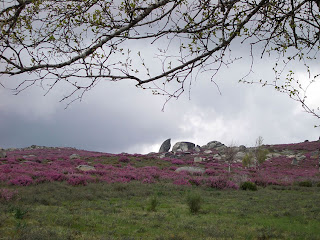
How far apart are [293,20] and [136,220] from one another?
819cm

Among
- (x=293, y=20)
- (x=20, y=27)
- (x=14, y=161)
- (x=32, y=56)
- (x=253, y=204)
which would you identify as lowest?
(x=253, y=204)

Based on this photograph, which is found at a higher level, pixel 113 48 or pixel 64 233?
pixel 113 48

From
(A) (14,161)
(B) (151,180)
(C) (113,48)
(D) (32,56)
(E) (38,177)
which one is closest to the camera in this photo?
(D) (32,56)

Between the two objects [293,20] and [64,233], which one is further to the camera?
[64,233]

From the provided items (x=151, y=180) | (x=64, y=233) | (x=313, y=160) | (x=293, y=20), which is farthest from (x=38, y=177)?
(x=313, y=160)

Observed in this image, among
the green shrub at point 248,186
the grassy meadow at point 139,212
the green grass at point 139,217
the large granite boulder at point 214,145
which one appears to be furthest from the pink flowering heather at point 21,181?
the large granite boulder at point 214,145

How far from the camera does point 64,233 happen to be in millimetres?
7988

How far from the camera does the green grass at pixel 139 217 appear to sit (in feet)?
28.6

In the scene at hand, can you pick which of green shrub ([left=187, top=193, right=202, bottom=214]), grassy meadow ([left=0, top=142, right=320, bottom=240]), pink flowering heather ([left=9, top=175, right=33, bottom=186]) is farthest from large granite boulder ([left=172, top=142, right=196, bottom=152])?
Result: green shrub ([left=187, top=193, right=202, bottom=214])

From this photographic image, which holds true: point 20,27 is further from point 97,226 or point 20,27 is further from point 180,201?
point 180,201

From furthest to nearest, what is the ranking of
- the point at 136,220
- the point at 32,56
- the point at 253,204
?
the point at 253,204
the point at 136,220
the point at 32,56

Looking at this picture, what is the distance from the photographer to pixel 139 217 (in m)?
11.4

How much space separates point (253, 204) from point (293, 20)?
1152 cm

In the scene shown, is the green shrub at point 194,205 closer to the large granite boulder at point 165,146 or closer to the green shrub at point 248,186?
the green shrub at point 248,186
